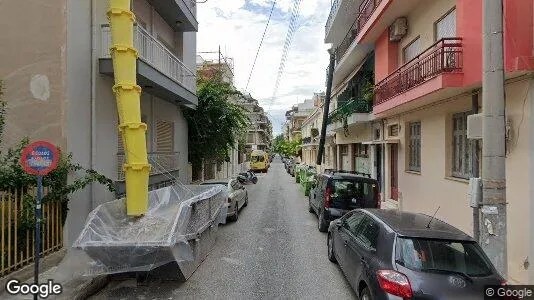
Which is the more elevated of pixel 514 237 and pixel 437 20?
pixel 437 20

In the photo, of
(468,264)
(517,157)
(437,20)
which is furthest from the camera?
(437,20)

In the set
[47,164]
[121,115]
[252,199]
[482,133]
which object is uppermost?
[121,115]

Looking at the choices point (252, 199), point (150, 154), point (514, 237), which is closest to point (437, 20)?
point (514, 237)

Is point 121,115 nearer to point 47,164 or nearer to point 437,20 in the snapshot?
point 47,164

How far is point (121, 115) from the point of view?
7.96 meters

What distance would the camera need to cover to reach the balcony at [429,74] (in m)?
7.80

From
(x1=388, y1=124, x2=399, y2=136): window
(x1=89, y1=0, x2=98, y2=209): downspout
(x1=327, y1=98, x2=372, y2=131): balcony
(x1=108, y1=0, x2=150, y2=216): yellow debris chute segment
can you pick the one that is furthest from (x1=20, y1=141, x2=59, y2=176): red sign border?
(x1=327, y1=98, x2=372, y2=131): balcony

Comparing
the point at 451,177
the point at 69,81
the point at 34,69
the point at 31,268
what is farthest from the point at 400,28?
the point at 31,268

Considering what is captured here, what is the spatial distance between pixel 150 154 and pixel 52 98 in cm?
477

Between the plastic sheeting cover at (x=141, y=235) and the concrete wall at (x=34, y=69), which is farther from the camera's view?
the concrete wall at (x=34, y=69)

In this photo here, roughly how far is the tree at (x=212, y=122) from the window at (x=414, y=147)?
8.74m

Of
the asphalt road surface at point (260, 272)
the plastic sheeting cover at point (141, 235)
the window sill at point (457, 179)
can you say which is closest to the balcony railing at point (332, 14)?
the window sill at point (457, 179)

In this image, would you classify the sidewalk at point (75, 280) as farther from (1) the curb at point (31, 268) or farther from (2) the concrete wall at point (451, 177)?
(2) the concrete wall at point (451, 177)

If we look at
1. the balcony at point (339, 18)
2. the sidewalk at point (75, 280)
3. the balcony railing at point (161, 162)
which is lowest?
the sidewalk at point (75, 280)
